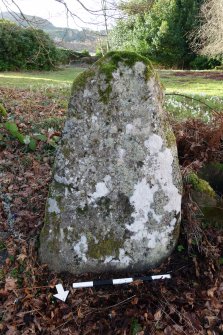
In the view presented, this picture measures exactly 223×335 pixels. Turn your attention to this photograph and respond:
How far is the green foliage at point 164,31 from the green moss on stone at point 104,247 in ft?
79.4

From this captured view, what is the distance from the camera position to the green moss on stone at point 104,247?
3.15 meters

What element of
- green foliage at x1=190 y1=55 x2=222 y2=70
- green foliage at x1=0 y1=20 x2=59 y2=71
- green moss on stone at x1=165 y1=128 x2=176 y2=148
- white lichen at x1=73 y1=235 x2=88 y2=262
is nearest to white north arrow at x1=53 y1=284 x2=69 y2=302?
white lichen at x1=73 y1=235 x2=88 y2=262

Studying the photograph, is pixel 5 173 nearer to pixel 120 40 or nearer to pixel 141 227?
pixel 141 227

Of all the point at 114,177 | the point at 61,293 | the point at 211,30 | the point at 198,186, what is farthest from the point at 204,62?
the point at 61,293

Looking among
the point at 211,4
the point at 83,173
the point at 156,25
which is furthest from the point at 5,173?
the point at 156,25

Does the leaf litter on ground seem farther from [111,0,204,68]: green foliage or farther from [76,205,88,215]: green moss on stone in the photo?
[111,0,204,68]: green foliage

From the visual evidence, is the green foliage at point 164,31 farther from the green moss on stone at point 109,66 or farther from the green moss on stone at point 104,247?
the green moss on stone at point 104,247

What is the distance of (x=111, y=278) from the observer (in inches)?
125

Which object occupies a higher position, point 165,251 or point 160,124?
point 160,124

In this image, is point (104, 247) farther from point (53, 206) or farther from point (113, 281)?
point (53, 206)

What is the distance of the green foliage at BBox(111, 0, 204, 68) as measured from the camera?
83.4ft

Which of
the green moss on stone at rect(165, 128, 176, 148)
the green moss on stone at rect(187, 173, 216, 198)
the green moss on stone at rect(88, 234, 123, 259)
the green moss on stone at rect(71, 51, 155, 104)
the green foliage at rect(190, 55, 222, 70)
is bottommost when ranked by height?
the green foliage at rect(190, 55, 222, 70)

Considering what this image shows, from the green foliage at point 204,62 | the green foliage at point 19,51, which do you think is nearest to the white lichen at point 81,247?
the green foliage at point 19,51

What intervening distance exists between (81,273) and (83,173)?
0.95 m
